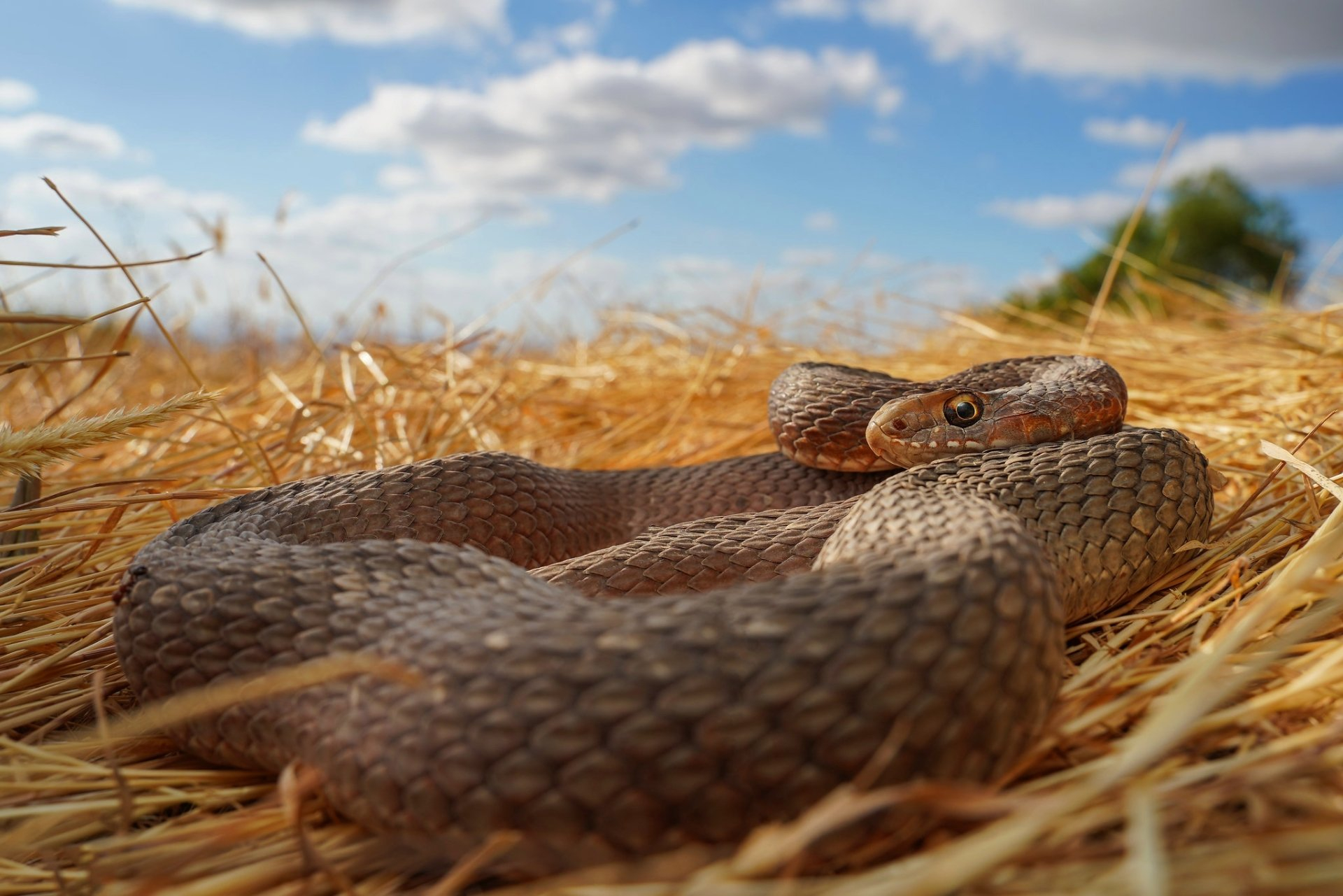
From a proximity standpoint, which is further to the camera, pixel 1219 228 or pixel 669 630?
pixel 1219 228

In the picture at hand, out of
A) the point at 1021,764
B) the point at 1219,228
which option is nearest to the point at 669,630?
the point at 1021,764

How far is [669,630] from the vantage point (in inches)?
56.4

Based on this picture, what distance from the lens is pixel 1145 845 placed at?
3.60 feet

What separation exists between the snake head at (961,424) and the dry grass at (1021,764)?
518 mm

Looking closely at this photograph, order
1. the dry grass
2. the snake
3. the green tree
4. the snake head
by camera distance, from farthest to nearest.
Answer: the green tree, the snake head, the snake, the dry grass

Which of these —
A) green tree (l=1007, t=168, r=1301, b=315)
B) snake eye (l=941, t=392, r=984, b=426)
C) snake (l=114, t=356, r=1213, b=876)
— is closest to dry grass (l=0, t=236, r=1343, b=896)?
snake (l=114, t=356, r=1213, b=876)

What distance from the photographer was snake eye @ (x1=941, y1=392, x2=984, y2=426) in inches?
106

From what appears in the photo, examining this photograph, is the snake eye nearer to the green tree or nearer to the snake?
the snake

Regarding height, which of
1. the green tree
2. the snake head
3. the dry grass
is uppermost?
the green tree

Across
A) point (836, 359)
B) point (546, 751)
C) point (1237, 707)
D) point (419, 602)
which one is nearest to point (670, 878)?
A: point (546, 751)

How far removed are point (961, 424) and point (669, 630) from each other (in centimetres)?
155

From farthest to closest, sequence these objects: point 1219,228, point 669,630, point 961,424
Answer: point 1219,228 < point 961,424 < point 669,630

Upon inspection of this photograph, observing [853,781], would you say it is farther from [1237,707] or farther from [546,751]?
[1237,707]

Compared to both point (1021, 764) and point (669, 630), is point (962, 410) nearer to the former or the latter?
point (1021, 764)
